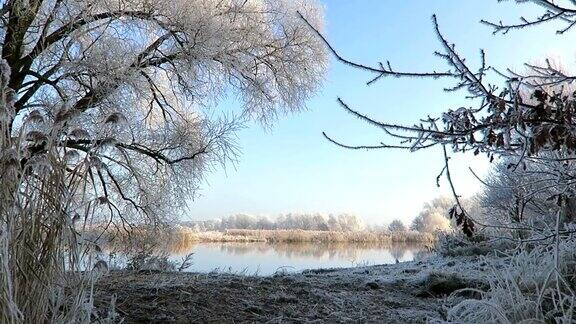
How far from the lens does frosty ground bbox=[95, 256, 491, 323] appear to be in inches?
83.3

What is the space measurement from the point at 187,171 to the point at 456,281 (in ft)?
16.6

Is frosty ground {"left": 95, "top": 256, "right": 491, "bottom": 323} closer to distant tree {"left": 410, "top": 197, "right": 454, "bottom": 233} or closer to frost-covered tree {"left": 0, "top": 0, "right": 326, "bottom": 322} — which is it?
frost-covered tree {"left": 0, "top": 0, "right": 326, "bottom": 322}

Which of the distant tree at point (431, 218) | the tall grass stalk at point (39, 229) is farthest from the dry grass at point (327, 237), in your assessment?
the tall grass stalk at point (39, 229)

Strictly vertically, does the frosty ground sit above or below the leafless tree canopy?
below

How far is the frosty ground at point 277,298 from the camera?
83.3 inches

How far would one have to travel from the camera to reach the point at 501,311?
6.32 ft

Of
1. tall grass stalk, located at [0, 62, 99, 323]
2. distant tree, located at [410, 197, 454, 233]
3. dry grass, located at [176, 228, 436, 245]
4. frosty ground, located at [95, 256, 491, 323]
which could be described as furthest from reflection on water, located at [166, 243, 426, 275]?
distant tree, located at [410, 197, 454, 233]

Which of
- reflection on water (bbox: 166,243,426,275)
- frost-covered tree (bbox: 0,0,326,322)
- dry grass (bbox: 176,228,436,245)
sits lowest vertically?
reflection on water (bbox: 166,243,426,275)

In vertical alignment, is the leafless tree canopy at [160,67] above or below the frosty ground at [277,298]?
above

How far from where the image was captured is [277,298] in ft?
8.06

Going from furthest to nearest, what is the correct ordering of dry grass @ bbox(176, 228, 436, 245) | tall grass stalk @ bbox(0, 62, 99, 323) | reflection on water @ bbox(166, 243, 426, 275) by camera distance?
1. dry grass @ bbox(176, 228, 436, 245)
2. reflection on water @ bbox(166, 243, 426, 275)
3. tall grass stalk @ bbox(0, 62, 99, 323)

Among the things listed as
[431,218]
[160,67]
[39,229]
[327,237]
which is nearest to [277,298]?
[39,229]

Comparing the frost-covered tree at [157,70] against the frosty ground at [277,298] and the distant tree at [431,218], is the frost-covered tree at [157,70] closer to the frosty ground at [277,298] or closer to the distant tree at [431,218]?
the frosty ground at [277,298]

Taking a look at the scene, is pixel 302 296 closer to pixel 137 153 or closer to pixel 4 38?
pixel 137 153
